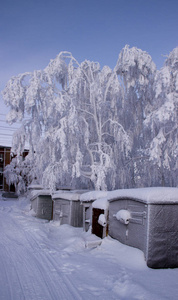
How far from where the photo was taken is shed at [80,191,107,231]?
951 centimetres

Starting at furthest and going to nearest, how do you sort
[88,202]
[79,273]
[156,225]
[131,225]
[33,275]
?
[88,202]
[131,225]
[156,225]
[79,273]
[33,275]

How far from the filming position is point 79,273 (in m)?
5.25

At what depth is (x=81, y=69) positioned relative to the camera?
606 inches

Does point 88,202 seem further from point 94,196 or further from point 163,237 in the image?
point 163,237

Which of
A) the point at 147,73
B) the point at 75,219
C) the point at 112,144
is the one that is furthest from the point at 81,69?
the point at 75,219

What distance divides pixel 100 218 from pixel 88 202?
6.95 ft

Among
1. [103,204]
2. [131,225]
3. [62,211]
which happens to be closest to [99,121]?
[62,211]

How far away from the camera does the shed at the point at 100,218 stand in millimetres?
7969

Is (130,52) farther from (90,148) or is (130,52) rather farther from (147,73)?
(90,148)

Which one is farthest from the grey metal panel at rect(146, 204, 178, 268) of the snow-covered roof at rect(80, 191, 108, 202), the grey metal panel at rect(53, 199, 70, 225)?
the grey metal panel at rect(53, 199, 70, 225)

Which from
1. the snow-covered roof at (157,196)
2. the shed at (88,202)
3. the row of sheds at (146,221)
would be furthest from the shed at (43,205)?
the snow-covered roof at (157,196)

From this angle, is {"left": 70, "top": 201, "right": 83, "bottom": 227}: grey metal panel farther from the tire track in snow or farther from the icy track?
the tire track in snow

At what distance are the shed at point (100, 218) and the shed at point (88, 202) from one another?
2.45ft

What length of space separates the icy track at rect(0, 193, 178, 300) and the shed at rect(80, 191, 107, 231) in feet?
6.77
